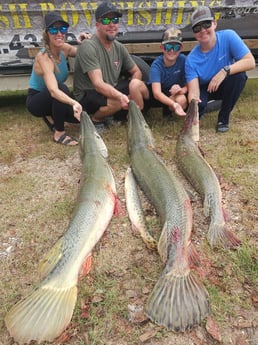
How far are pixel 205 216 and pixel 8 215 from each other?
6.86 ft

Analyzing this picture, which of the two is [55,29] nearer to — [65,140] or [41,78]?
[41,78]

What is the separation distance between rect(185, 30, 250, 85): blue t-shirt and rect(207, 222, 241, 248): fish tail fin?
2.60m

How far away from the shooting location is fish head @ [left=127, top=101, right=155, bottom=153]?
4.02 metres

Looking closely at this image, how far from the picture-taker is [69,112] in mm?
4949

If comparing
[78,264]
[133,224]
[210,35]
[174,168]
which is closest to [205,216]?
[133,224]

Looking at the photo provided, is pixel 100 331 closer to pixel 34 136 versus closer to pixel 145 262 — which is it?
pixel 145 262

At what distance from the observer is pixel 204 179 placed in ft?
11.4

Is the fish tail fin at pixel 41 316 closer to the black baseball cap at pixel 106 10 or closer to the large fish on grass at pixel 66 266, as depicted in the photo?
the large fish on grass at pixel 66 266

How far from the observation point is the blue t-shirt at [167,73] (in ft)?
16.0

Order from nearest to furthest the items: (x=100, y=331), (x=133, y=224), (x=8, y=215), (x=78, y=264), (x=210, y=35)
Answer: (x=100, y=331), (x=78, y=264), (x=133, y=224), (x=8, y=215), (x=210, y=35)

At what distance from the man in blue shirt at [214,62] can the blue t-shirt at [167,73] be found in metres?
0.25

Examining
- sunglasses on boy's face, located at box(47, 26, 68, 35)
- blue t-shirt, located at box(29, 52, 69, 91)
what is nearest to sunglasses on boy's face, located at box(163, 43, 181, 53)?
sunglasses on boy's face, located at box(47, 26, 68, 35)

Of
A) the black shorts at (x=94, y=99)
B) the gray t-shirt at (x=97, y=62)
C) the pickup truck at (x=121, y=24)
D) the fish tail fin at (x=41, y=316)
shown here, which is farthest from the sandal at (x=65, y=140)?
the fish tail fin at (x=41, y=316)

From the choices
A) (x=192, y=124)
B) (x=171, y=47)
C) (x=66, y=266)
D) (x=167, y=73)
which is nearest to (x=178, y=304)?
(x=66, y=266)
